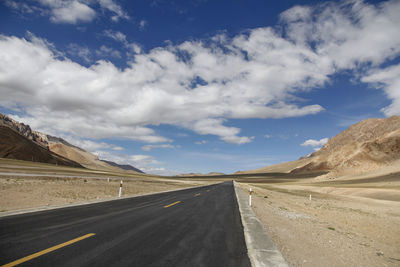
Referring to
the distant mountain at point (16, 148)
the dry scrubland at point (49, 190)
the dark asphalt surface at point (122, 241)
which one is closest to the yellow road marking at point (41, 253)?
the dark asphalt surface at point (122, 241)

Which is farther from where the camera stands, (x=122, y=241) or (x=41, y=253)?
(x=122, y=241)

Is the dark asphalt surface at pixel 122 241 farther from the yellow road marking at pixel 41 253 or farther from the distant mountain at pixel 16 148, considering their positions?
the distant mountain at pixel 16 148

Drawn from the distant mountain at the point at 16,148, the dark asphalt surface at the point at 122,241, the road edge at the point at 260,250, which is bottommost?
the road edge at the point at 260,250

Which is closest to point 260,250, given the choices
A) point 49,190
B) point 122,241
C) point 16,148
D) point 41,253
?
point 122,241

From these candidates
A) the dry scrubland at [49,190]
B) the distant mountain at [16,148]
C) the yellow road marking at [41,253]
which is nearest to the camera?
the yellow road marking at [41,253]

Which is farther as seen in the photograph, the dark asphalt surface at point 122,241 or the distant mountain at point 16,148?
the distant mountain at point 16,148

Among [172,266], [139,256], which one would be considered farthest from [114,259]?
[172,266]

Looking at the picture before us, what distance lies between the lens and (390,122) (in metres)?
135

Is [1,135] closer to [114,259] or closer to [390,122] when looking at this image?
[114,259]

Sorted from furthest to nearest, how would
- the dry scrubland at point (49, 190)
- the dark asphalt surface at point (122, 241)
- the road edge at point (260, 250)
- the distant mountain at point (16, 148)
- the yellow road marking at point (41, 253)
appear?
the distant mountain at point (16, 148)
the dry scrubland at point (49, 190)
the road edge at point (260, 250)
the dark asphalt surface at point (122, 241)
the yellow road marking at point (41, 253)

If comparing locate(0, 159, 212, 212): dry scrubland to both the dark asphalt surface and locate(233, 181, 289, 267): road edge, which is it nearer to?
the dark asphalt surface

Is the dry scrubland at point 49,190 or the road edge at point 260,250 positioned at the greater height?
the dry scrubland at point 49,190

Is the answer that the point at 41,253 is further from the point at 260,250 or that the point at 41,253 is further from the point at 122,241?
the point at 260,250

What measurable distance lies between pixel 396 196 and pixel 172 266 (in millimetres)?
44308
